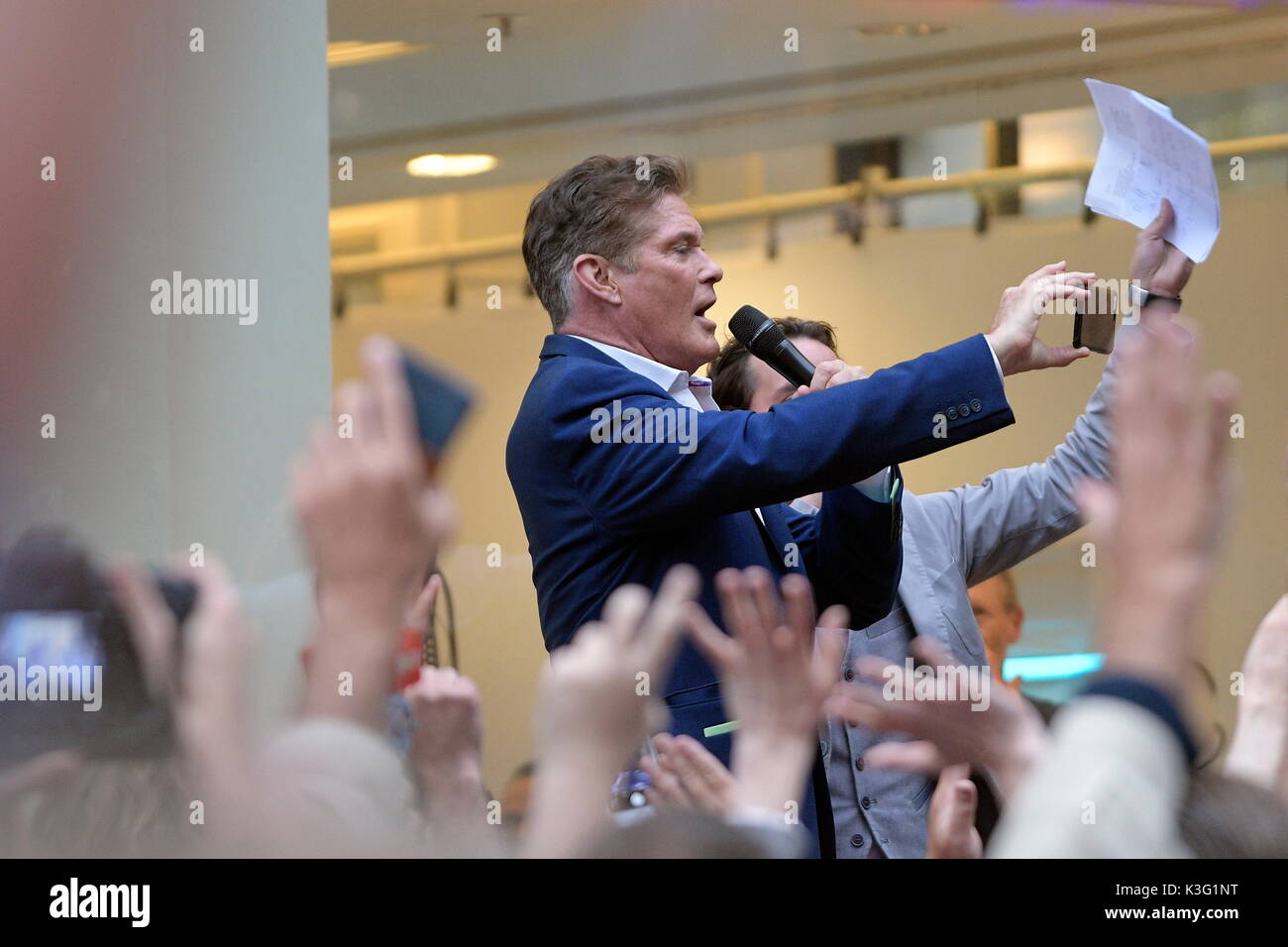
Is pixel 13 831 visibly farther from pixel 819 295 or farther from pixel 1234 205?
pixel 1234 205

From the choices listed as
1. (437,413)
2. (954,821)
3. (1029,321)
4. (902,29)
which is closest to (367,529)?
(437,413)

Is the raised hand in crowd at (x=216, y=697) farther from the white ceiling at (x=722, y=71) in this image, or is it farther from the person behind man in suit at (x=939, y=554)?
the white ceiling at (x=722, y=71)

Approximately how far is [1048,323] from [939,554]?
153 centimetres

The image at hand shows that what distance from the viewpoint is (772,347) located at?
6.76 feet

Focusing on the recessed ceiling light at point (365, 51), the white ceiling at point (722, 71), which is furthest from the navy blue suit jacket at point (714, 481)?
the white ceiling at point (722, 71)

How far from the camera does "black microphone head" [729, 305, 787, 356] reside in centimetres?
206

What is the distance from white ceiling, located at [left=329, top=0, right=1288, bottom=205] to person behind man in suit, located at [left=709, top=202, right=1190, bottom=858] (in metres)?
1.07

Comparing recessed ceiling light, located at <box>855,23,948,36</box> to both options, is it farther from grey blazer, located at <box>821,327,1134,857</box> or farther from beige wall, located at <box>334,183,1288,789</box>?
grey blazer, located at <box>821,327,1134,857</box>

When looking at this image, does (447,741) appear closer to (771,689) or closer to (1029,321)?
(771,689)

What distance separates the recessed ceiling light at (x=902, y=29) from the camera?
340cm

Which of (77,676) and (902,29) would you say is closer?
(77,676)

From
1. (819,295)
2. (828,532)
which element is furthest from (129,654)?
(819,295)
